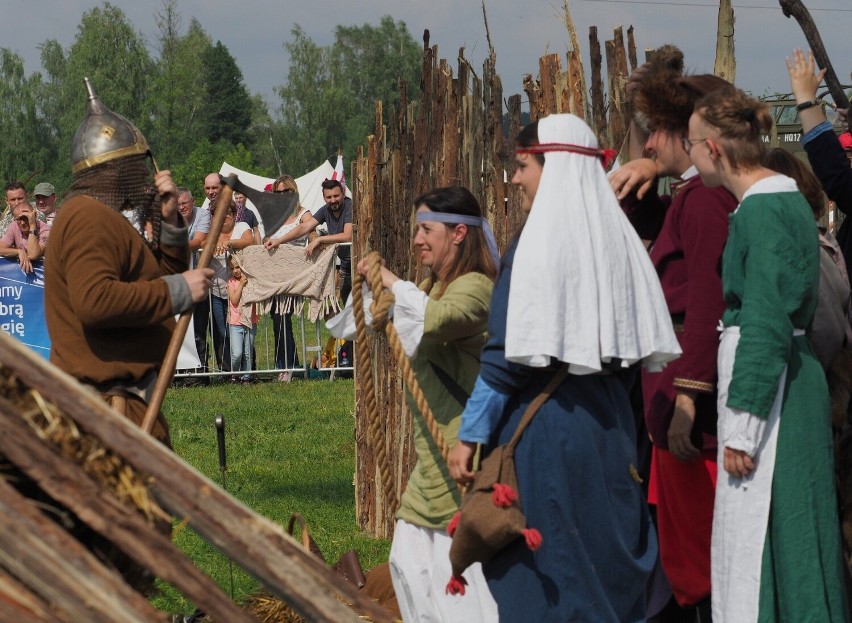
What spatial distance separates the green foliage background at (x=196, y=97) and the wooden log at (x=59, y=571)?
2226 inches

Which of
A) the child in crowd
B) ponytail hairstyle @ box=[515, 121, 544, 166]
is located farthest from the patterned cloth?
ponytail hairstyle @ box=[515, 121, 544, 166]

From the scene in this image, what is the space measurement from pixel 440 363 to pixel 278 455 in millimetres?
5218

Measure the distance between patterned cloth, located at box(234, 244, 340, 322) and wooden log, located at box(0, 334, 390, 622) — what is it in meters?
11.5

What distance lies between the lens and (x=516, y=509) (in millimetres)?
3516

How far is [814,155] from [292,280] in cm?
908

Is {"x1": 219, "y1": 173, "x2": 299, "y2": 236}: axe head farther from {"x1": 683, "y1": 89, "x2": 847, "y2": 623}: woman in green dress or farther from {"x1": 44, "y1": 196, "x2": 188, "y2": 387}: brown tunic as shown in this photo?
{"x1": 683, "y1": 89, "x2": 847, "y2": 623}: woman in green dress

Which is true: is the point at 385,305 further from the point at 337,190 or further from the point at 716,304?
the point at 337,190

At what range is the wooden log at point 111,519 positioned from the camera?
2.06 meters

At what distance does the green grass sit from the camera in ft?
22.0

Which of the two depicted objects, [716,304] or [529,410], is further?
[716,304]

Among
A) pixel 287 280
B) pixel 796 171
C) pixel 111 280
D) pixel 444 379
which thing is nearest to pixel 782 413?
pixel 796 171

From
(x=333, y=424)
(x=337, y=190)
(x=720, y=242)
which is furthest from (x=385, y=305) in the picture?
(x=337, y=190)

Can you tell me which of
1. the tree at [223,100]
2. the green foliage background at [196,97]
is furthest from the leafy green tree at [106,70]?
the tree at [223,100]

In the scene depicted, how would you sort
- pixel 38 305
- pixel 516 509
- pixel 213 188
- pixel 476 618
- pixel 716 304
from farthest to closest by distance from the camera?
pixel 213 188, pixel 38 305, pixel 476 618, pixel 716 304, pixel 516 509
